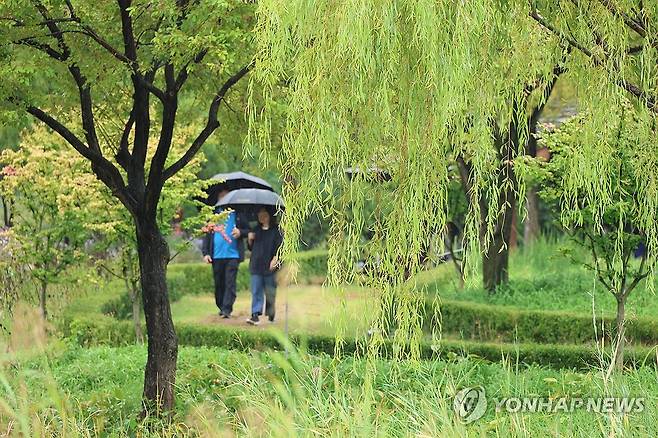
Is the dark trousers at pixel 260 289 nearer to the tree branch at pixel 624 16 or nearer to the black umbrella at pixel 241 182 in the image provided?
the black umbrella at pixel 241 182

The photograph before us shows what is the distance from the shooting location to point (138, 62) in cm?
763

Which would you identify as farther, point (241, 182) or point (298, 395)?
point (241, 182)

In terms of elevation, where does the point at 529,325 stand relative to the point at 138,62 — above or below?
below

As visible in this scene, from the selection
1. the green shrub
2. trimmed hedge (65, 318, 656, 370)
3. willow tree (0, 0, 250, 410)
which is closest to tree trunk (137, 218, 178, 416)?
willow tree (0, 0, 250, 410)

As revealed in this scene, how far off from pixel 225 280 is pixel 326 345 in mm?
3424

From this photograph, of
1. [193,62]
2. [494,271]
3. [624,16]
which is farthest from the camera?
[494,271]

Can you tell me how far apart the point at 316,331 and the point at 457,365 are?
3839 mm

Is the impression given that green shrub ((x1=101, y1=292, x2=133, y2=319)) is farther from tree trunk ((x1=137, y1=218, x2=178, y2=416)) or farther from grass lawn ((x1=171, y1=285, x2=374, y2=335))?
tree trunk ((x1=137, y1=218, x2=178, y2=416))

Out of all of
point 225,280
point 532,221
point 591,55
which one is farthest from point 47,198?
point 532,221

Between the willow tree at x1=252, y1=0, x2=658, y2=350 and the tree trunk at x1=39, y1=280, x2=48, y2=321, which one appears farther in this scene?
the tree trunk at x1=39, y1=280, x2=48, y2=321
